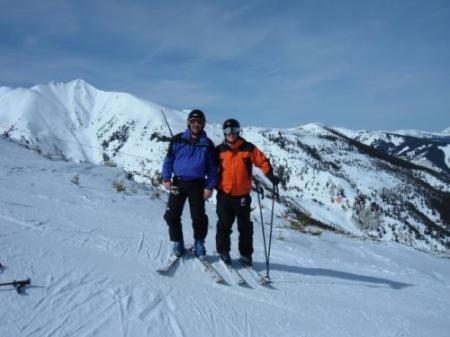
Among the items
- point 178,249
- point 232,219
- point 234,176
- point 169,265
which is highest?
point 234,176

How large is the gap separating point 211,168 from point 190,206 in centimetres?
66

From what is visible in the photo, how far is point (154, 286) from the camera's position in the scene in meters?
5.05

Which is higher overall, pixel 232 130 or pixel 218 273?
pixel 232 130

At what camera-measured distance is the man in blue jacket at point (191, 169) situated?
6.16m

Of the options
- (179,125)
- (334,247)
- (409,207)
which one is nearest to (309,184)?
(409,207)

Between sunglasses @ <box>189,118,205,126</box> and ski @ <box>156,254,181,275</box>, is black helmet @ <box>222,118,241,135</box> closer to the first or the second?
sunglasses @ <box>189,118,205,126</box>

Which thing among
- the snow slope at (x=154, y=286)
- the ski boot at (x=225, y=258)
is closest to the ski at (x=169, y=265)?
the snow slope at (x=154, y=286)

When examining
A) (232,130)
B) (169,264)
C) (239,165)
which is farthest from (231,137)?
(169,264)

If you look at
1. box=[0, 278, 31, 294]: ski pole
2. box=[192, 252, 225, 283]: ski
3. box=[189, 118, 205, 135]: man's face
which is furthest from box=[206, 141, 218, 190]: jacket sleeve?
box=[0, 278, 31, 294]: ski pole

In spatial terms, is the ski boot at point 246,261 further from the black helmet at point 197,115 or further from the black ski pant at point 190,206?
the black helmet at point 197,115

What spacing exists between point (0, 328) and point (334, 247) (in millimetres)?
8577

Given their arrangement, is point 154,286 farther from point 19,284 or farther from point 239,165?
point 239,165

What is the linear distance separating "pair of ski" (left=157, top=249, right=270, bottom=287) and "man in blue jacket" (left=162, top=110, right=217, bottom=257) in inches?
15.1

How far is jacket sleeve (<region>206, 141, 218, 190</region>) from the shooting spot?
6.23m
